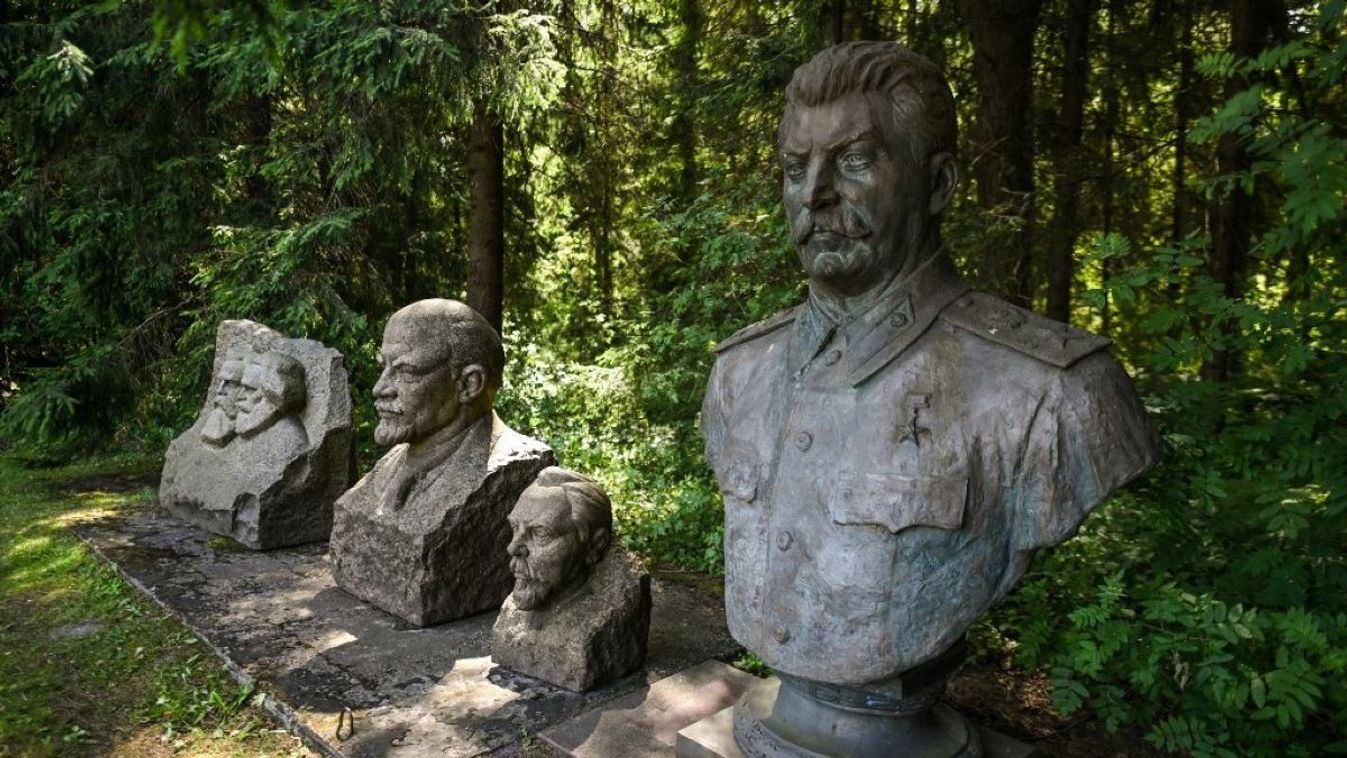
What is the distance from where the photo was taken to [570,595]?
3.88m

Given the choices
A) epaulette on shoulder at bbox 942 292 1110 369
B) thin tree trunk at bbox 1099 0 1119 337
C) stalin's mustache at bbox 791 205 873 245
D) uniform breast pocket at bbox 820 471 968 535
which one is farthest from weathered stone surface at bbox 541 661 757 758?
thin tree trunk at bbox 1099 0 1119 337

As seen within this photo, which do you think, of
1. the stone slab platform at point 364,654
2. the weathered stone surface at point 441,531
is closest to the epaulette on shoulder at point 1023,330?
the stone slab platform at point 364,654

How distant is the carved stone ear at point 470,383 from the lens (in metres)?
4.72

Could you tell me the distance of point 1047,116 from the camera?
786 cm

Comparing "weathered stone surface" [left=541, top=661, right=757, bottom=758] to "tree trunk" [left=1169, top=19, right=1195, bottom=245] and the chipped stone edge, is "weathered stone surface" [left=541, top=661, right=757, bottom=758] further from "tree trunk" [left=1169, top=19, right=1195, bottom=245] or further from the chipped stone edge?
"tree trunk" [left=1169, top=19, right=1195, bottom=245]

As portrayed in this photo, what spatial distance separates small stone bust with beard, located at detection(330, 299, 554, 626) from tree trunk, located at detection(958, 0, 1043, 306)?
332cm

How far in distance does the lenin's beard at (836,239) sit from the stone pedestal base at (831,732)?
4.09 feet

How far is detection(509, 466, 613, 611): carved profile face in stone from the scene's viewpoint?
12.3 ft

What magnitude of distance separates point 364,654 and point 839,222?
2988 millimetres

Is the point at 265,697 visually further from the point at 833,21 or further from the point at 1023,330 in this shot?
the point at 833,21

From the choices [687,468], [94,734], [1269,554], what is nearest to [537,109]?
[687,468]

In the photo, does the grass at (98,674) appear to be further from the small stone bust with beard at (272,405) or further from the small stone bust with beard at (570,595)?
the small stone bust with beard at (272,405)

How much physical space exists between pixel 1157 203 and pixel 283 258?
28.1 ft

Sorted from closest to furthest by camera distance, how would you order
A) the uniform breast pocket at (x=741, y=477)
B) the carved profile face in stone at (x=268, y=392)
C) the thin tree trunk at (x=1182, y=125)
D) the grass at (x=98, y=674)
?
the uniform breast pocket at (x=741, y=477) → the grass at (x=98, y=674) → the carved profile face in stone at (x=268, y=392) → the thin tree trunk at (x=1182, y=125)
